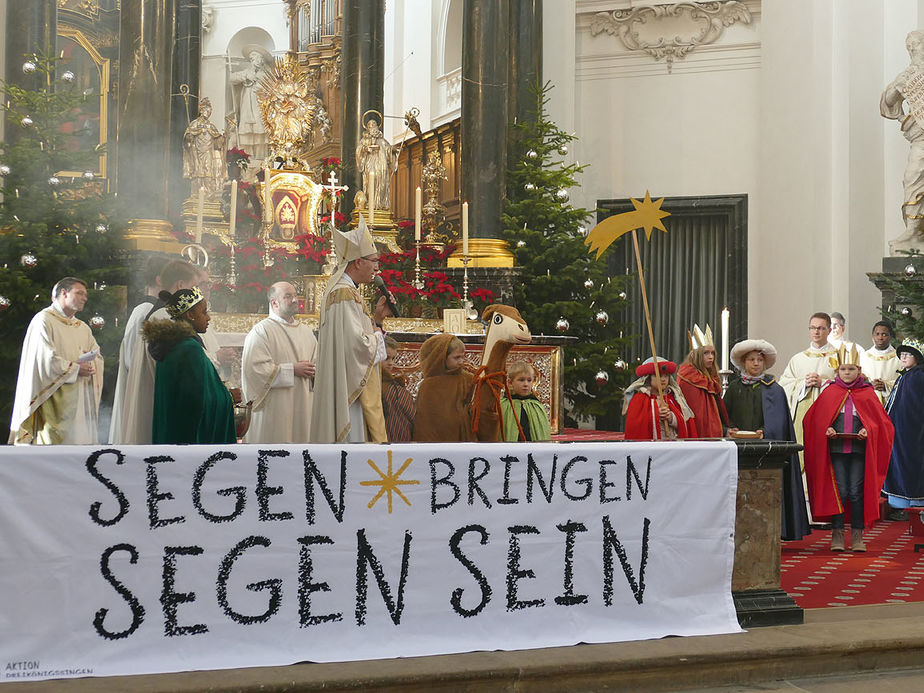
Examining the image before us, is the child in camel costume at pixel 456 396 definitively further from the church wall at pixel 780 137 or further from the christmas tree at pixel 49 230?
the church wall at pixel 780 137

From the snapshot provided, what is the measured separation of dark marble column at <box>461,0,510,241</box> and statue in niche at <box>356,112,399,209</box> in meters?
0.96

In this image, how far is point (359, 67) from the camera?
15031 millimetres

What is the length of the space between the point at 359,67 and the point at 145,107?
171 inches

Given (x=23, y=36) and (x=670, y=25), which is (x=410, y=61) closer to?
(x=670, y=25)

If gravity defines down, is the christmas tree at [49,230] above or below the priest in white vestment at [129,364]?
above

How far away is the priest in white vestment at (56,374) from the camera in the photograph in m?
7.98

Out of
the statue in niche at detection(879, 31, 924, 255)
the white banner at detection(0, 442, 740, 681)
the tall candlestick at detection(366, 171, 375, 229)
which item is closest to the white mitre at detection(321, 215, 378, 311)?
the white banner at detection(0, 442, 740, 681)

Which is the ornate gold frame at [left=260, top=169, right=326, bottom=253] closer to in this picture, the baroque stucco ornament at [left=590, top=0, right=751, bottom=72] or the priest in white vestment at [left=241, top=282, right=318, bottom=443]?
the baroque stucco ornament at [left=590, top=0, right=751, bottom=72]

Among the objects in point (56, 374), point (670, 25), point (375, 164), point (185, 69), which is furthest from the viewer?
point (185, 69)

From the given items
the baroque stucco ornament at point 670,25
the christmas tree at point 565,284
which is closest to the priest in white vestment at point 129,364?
the christmas tree at point 565,284

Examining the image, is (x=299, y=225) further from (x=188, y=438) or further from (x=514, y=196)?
(x=188, y=438)

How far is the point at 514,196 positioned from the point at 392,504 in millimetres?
9614

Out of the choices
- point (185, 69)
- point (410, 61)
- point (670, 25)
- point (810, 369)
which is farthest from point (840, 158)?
point (185, 69)

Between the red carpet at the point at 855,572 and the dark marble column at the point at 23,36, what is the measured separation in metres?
8.63
